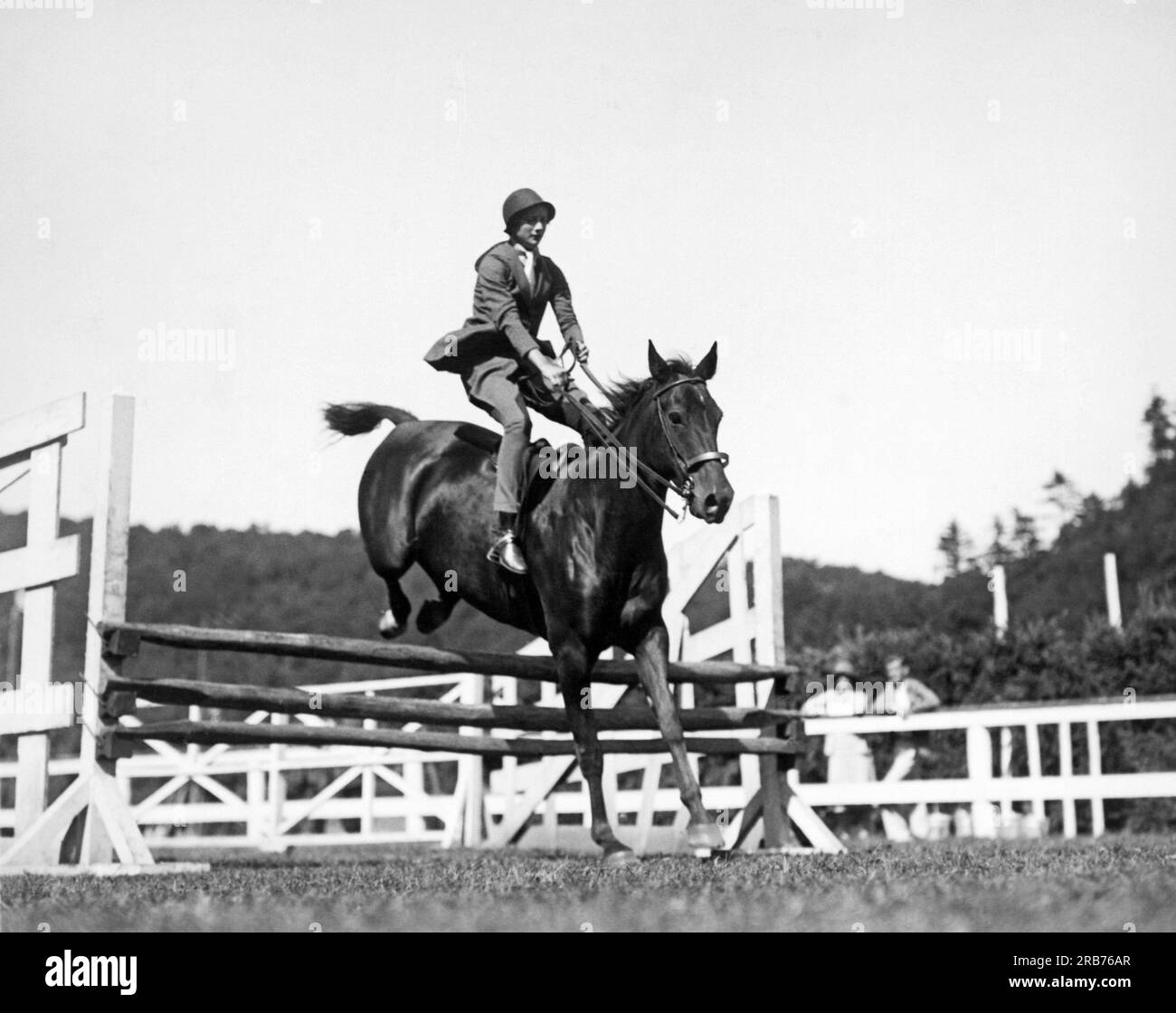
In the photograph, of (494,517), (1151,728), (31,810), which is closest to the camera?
(31,810)

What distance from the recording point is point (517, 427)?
6641 millimetres

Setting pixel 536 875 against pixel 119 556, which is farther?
pixel 119 556

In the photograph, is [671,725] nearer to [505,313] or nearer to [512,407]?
[512,407]

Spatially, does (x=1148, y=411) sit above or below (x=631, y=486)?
above

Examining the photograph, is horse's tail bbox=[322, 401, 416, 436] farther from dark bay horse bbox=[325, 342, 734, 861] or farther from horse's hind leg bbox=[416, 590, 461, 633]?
horse's hind leg bbox=[416, 590, 461, 633]

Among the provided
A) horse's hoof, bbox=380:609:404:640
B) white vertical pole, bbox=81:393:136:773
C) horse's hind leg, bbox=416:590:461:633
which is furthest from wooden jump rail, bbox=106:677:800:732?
horse's hoof, bbox=380:609:404:640

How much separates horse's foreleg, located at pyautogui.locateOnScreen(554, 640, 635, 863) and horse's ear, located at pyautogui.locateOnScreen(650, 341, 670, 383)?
1240mm

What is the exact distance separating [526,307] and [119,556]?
7.26 feet

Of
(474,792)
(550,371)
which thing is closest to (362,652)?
(550,371)

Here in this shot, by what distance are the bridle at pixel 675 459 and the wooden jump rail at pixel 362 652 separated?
1007mm

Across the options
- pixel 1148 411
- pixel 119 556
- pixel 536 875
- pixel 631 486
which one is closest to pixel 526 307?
pixel 631 486

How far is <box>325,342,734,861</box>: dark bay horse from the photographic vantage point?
610 cm

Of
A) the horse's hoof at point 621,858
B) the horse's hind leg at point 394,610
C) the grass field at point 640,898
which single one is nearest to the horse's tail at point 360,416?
the horse's hind leg at point 394,610
